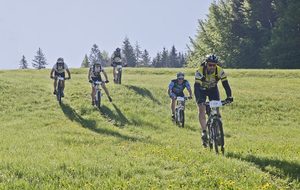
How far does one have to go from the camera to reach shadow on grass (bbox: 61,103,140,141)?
15.9m

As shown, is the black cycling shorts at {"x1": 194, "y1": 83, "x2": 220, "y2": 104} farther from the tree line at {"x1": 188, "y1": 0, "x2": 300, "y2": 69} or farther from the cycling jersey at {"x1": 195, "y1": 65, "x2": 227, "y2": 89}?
the tree line at {"x1": 188, "y1": 0, "x2": 300, "y2": 69}

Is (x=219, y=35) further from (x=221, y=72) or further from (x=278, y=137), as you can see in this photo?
(x=221, y=72)

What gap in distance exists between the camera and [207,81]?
12.1 meters

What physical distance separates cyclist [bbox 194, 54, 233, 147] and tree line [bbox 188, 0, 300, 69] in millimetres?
57998

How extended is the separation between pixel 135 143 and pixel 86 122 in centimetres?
613

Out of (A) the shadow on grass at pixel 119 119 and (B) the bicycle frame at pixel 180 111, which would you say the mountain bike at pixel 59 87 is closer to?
(A) the shadow on grass at pixel 119 119

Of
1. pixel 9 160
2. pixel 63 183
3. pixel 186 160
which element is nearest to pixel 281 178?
pixel 186 160

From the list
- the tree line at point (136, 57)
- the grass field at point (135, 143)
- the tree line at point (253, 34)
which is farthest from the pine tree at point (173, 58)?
the grass field at point (135, 143)

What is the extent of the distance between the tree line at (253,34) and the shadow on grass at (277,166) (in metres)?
59.5

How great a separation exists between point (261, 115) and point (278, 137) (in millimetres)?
5835

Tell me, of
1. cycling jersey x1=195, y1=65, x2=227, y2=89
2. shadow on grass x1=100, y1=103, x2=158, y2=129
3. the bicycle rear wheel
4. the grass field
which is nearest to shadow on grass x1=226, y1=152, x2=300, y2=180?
the grass field

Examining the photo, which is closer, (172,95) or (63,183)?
(63,183)

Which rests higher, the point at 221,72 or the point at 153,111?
the point at 221,72

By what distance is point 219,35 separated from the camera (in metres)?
79.8
